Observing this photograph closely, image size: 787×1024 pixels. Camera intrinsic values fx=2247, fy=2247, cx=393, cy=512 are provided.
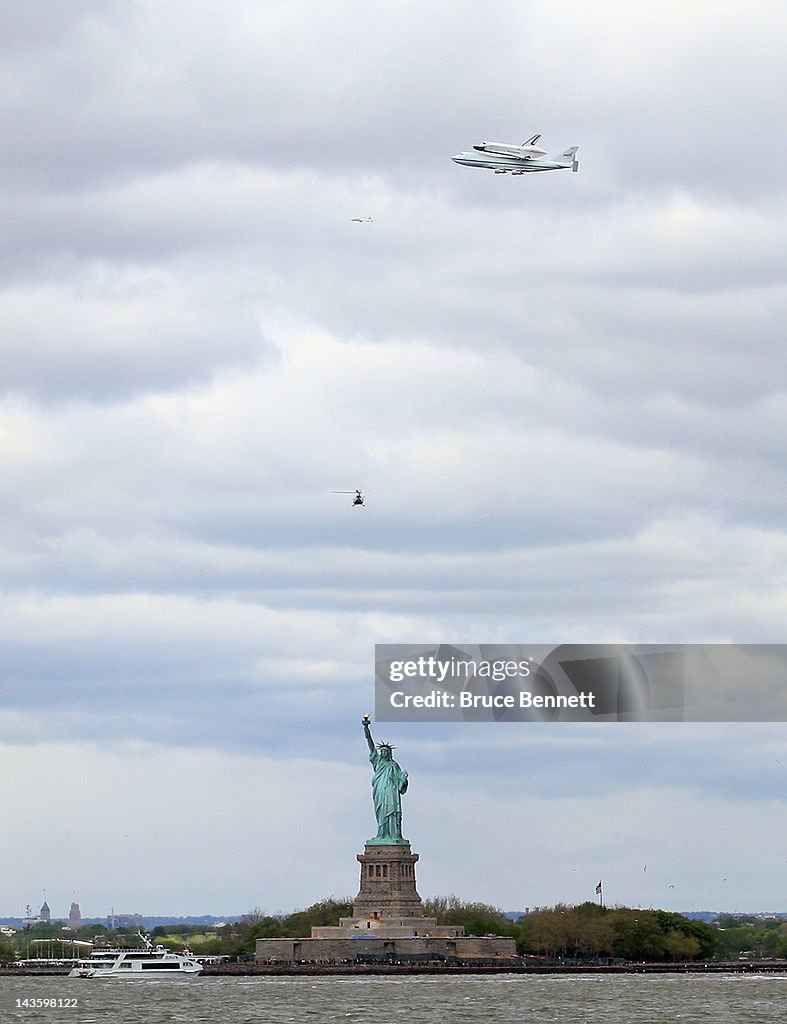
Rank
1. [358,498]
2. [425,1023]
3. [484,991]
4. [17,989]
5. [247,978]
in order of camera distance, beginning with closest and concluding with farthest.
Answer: [425,1023], [358,498], [484,991], [17,989], [247,978]

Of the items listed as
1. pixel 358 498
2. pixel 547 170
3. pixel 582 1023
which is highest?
pixel 547 170

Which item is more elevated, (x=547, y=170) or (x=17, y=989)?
(x=547, y=170)

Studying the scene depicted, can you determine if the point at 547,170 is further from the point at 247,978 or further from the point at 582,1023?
the point at 247,978

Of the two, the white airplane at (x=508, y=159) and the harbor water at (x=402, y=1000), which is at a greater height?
the white airplane at (x=508, y=159)

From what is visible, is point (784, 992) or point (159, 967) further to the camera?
point (159, 967)

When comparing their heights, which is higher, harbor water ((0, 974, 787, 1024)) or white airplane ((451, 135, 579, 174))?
white airplane ((451, 135, 579, 174))

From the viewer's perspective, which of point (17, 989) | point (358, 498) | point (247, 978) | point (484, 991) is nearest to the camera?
point (358, 498)

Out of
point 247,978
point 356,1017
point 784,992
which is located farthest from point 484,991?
point 247,978
